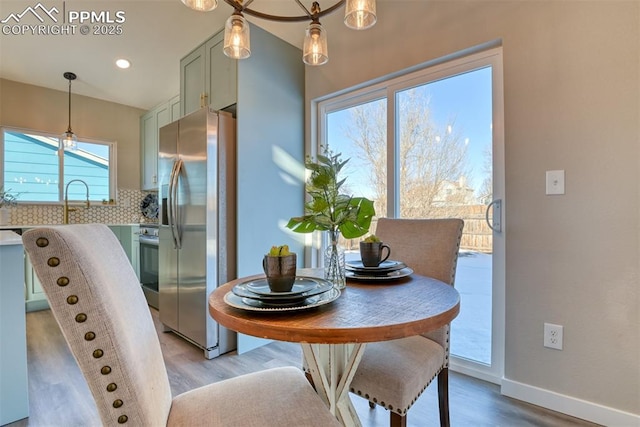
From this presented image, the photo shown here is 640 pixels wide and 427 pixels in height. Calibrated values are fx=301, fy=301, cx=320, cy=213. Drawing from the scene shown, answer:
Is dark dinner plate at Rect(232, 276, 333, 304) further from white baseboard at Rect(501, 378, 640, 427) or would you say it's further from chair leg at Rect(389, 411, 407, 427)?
white baseboard at Rect(501, 378, 640, 427)

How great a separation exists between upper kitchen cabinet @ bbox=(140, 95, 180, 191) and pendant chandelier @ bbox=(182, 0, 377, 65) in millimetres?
2781

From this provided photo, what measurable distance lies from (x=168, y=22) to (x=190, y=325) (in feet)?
9.09

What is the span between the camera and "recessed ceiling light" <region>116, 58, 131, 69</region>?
133 inches

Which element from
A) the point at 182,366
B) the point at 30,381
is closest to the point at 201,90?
the point at 182,366

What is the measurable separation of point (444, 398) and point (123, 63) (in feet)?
14.0

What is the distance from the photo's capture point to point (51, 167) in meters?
3.74

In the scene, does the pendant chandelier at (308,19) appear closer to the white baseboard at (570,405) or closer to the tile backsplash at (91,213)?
the white baseboard at (570,405)

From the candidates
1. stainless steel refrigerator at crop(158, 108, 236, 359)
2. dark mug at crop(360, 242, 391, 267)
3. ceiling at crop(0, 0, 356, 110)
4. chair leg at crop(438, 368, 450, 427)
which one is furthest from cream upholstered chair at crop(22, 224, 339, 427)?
ceiling at crop(0, 0, 356, 110)

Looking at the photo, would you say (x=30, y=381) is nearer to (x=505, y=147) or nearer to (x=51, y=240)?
(x=51, y=240)

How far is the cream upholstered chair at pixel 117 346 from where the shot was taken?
0.52 metres

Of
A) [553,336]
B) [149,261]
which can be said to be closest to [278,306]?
[553,336]

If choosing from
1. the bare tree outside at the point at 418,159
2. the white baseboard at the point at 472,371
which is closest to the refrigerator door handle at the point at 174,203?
the bare tree outside at the point at 418,159

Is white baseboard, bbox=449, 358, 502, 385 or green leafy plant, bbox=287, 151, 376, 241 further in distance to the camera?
white baseboard, bbox=449, 358, 502, 385

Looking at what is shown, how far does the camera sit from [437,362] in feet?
4.09
